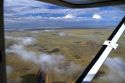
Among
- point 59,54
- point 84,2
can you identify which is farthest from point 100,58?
point 59,54

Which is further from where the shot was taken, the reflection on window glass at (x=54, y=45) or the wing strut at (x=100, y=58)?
the reflection on window glass at (x=54, y=45)

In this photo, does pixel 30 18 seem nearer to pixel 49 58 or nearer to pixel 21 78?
pixel 49 58

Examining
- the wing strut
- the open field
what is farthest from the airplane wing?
the open field

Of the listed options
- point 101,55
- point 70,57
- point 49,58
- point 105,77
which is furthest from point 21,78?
point 101,55

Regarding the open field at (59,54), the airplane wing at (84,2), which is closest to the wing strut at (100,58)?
the airplane wing at (84,2)


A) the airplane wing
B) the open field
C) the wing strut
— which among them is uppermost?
the airplane wing

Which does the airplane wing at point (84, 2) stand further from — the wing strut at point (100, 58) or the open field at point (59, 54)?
the open field at point (59, 54)

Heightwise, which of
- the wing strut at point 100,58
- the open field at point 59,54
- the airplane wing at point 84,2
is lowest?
the open field at point 59,54

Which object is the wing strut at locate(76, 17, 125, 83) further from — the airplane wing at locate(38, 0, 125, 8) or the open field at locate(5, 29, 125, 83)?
the open field at locate(5, 29, 125, 83)
